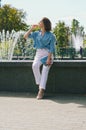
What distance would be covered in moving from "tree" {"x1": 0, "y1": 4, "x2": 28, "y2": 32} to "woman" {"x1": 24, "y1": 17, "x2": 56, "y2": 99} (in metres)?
58.7

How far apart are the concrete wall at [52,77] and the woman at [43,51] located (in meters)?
0.54

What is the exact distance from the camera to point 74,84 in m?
9.73

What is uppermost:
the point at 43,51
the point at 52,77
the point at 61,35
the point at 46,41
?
the point at 46,41

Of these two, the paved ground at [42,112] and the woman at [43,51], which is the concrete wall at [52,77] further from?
the woman at [43,51]

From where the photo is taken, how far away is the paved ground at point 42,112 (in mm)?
6152

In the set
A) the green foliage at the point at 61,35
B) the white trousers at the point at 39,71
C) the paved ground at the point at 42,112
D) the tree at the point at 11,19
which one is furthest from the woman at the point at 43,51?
the tree at the point at 11,19

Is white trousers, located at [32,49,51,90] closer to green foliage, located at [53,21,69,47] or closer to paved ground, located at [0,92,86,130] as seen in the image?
paved ground, located at [0,92,86,130]

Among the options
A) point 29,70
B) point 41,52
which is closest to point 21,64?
point 29,70

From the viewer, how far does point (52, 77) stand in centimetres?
980

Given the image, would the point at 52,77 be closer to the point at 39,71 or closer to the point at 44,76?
the point at 39,71

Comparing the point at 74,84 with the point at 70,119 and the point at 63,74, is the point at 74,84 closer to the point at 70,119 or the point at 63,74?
the point at 63,74

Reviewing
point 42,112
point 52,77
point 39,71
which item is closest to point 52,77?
→ point 52,77

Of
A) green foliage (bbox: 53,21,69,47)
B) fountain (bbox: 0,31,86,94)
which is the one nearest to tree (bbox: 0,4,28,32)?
green foliage (bbox: 53,21,69,47)

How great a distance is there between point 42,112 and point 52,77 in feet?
8.51
